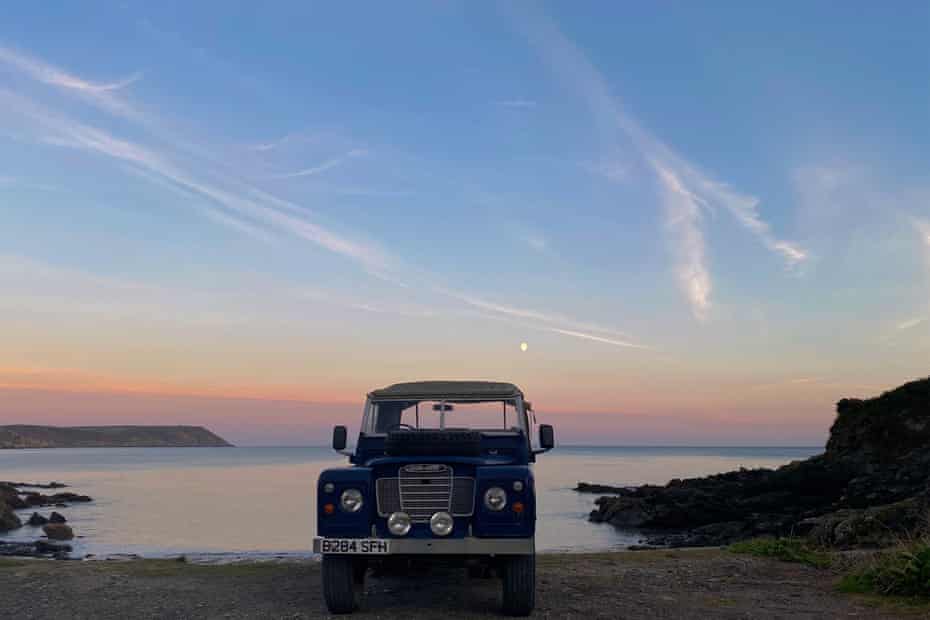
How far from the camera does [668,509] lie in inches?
1512

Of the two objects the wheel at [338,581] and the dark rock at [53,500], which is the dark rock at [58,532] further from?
the wheel at [338,581]

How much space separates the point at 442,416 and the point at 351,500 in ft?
8.07

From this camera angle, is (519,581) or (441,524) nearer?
(441,524)

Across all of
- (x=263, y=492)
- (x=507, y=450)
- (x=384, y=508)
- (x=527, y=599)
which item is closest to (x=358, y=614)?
(x=384, y=508)

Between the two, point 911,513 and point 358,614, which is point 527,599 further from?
point 911,513

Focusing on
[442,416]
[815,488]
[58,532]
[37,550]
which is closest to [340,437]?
[442,416]

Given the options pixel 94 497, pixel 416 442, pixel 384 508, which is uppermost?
pixel 416 442

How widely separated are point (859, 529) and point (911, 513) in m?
2.68

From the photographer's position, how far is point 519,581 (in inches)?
347

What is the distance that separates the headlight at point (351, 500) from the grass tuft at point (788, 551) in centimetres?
846

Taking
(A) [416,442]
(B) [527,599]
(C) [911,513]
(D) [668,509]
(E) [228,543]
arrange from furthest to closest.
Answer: (D) [668,509]
(E) [228,543]
(C) [911,513]
(A) [416,442]
(B) [527,599]

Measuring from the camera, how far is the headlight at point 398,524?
871 cm

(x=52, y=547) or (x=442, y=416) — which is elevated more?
(x=442, y=416)

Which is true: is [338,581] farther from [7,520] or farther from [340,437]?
[7,520]
